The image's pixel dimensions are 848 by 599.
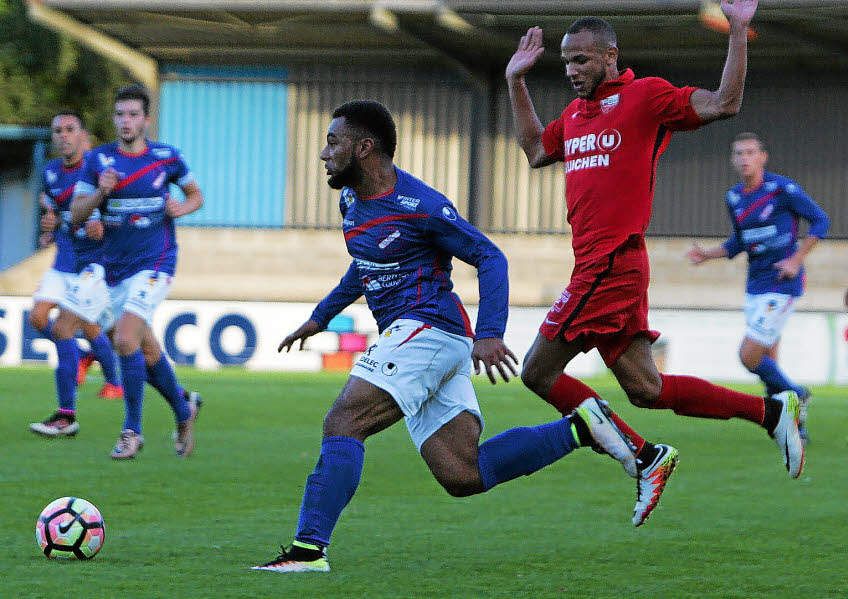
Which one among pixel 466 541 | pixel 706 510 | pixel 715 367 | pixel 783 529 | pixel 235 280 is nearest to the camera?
pixel 466 541

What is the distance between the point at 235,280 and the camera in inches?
1013

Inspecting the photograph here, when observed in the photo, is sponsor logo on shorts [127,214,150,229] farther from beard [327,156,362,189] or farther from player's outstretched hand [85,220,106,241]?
beard [327,156,362,189]

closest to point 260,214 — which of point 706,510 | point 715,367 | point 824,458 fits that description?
point 715,367

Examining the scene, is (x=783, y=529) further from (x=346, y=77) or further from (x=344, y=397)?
(x=346, y=77)

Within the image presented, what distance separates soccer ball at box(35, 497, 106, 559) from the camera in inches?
211

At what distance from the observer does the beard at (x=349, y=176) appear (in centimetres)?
534

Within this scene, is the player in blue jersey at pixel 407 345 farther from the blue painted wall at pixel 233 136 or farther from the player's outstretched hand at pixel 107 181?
the blue painted wall at pixel 233 136

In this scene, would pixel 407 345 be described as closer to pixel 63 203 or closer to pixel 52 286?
pixel 52 286

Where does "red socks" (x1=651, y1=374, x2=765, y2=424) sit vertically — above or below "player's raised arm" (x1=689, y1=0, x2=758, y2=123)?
below

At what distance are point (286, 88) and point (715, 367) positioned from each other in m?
12.0

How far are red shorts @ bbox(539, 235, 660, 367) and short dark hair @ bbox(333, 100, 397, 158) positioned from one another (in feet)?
4.15

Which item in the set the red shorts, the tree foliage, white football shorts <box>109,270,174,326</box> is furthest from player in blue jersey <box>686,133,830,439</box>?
the tree foliage

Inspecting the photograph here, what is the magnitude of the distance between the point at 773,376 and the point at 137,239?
456 cm

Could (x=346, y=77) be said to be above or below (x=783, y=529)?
above
